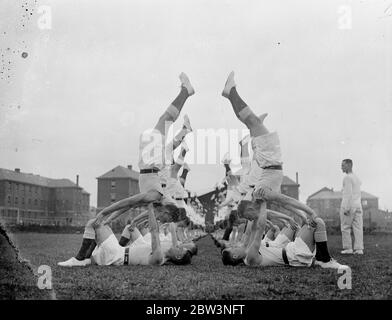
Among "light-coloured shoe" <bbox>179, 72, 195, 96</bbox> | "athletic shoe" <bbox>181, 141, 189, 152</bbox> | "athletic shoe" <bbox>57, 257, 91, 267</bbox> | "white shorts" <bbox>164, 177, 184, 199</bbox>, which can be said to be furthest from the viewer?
"athletic shoe" <bbox>181, 141, 189, 152</bbox>

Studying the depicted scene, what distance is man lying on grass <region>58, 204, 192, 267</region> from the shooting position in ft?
23.6

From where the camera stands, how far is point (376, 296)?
454 cm

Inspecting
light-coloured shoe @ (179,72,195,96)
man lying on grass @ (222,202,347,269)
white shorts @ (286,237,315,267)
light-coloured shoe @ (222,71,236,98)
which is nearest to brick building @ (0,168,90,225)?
light-coloured shoe @ (179,72,195,96)

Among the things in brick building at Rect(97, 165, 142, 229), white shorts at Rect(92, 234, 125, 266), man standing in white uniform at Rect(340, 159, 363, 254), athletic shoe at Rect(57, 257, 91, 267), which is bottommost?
athletic shoe at Rect(57, 257, 91, 267)

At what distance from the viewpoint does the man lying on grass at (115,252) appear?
A: 719 cm

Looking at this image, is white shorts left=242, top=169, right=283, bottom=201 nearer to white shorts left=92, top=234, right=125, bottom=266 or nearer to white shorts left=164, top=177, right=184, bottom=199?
white shorts left=92, top=234, right=125, bottom=266

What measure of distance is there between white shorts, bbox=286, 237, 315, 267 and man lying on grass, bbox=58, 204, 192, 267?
174 cm

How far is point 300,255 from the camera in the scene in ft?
22.8

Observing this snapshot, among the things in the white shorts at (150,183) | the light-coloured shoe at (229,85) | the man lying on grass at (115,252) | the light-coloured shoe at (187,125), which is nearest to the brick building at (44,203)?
the light-coloured shoe at (187,125)

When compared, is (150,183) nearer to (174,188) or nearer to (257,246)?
(257,246)

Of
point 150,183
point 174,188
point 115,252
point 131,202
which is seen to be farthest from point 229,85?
point 174,188

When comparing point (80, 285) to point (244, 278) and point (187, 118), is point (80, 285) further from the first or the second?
point (187, 118)

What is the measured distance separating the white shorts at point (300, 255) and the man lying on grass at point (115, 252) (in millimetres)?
1743
